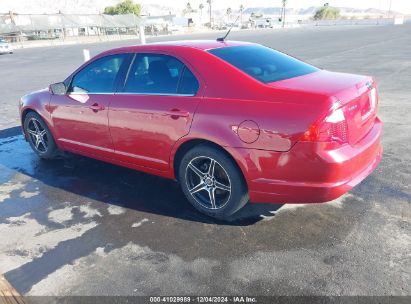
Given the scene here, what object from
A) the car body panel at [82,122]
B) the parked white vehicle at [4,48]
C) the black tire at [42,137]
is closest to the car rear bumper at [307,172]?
the car body panel at [82,122]

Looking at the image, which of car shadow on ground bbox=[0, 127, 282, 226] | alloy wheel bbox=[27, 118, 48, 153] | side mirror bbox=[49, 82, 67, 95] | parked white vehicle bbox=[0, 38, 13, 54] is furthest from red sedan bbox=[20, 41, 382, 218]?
parked white vehicle bbox=[0, 38, 13, 54]

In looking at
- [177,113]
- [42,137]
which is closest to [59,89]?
[42,137]

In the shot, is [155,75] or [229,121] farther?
[155,75]

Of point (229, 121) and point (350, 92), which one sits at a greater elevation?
point (350, 92)

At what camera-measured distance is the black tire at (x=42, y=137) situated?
541 cm

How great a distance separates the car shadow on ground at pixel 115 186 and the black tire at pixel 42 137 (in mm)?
154

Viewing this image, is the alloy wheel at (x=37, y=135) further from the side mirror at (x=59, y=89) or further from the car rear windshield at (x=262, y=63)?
the car rear windshield at (x=262, y=63)

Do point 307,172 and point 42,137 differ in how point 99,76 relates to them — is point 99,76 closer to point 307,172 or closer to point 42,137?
point 42,137

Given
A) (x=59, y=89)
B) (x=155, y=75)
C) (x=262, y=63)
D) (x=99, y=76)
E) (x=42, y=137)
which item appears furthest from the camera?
(x=42, y=137)

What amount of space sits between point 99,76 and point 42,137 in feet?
5.52

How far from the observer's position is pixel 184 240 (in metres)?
3.39

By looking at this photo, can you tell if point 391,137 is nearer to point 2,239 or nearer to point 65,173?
point 65,173

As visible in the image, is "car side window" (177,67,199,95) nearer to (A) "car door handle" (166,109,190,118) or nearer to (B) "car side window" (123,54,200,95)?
(B) "car side window" (123,54,200,95)

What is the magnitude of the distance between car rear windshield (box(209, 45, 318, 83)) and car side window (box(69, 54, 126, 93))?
1.30 metres
